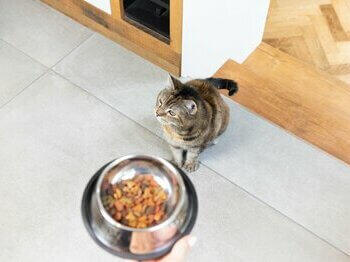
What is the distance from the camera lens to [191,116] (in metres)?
1.26

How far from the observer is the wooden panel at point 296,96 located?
158 cm

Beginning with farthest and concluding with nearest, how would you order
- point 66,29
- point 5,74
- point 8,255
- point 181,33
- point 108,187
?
1. point 66,29
2. point 5,74
3. point 181,33
4. point 8,255
5. point 108,187

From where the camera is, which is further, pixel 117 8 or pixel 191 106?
pixel 117 8

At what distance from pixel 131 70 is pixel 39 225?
2.30 ft

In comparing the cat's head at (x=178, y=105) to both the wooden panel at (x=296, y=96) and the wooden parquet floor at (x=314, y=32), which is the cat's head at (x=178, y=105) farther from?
the wooden parquet floor at (x=314, y=32)

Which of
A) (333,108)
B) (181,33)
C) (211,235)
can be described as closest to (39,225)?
(211,235)

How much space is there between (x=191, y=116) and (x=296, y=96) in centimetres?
61

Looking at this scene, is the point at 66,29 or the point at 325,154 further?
the point at 66,29

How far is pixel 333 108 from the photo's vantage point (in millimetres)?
1697

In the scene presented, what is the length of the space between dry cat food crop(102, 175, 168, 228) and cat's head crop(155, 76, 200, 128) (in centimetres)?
40

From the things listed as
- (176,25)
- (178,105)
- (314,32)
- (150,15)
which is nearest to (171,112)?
(178,105)

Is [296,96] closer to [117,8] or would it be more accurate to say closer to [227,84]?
[227,84]

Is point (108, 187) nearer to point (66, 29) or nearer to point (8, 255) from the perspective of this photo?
point (8, 255)

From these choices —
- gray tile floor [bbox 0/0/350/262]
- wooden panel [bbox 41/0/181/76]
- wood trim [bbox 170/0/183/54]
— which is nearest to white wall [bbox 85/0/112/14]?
wooden panel [bbox 41/0/181/76]
